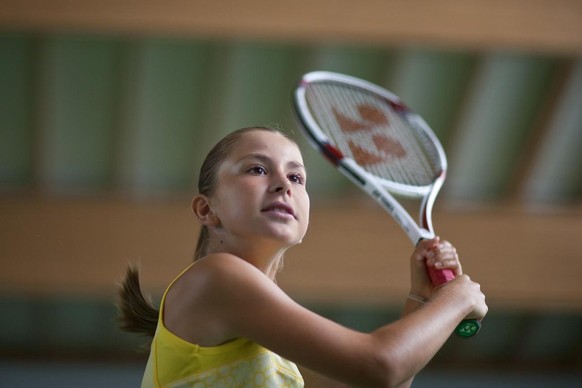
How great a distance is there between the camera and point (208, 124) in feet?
18.5

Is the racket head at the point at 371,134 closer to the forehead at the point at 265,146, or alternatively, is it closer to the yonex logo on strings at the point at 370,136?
the yonex logo on strings at the point at 370,136

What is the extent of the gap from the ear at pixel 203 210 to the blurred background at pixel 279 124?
3176 mm

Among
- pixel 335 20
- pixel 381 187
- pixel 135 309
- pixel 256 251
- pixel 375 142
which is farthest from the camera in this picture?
pixel 335 20

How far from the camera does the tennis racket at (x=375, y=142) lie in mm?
2221

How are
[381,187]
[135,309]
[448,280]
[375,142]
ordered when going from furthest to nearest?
[375,142] < [381,187] < [448,280] < [135,309]

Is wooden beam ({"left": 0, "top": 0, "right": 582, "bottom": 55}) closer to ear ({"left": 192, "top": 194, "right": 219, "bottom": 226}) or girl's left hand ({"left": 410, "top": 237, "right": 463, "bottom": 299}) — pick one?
girl's left hand ({"left": 410, "top": 237, "right": 463, "bottom": 299})

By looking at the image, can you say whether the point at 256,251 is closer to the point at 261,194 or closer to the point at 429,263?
A: the point at 261,194

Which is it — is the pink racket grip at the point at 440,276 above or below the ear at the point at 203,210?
below

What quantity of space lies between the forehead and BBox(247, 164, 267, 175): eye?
3cm

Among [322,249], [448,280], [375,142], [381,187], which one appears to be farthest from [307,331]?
[322,249]

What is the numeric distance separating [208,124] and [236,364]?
426 centimetres

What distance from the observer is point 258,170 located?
161cm

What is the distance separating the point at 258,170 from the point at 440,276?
47cm

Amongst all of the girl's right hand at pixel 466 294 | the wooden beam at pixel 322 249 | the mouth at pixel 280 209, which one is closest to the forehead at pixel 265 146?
the mouth at pixel 280 209
